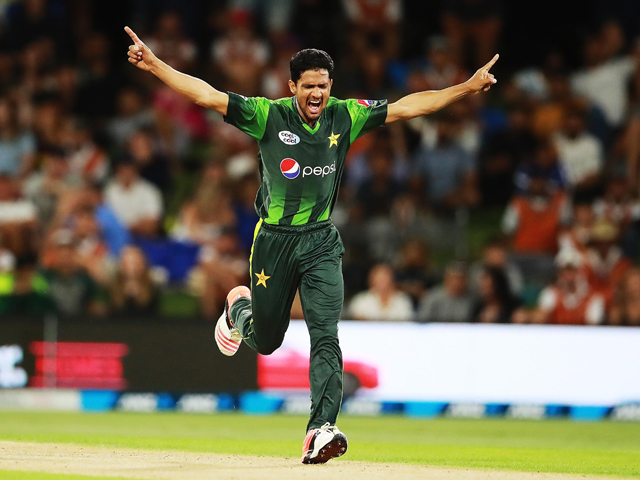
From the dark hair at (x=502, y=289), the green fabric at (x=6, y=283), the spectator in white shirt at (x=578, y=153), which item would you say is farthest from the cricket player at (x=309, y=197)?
the spectator in white shirt at (x=578, y=153)

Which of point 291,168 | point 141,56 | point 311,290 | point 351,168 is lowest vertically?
point 311,290

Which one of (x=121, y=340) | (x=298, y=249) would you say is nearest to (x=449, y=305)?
(x=121, y=340)

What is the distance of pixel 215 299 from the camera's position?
1337 centimetres

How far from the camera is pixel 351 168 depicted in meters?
15.5

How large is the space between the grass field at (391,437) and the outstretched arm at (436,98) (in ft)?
7.97

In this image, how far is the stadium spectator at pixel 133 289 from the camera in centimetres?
1320

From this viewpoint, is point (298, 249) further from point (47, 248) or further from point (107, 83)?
point (107, 83)

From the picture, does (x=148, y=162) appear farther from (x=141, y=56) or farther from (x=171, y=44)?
(x=141, y=56)

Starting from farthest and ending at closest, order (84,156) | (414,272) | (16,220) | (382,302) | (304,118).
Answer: (84,156) < (16,220) < (414,272) < (382,302) < (304,118)

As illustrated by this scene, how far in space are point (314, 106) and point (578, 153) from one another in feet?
29.7

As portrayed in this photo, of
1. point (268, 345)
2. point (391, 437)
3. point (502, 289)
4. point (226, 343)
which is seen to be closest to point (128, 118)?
point (502, 289)

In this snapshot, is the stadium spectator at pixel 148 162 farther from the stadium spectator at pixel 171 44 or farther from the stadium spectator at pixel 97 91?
the stadium spectator at pixel 171 44

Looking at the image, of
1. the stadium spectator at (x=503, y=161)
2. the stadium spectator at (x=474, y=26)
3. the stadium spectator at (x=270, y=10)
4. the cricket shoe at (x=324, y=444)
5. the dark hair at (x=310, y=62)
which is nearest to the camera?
the cricket shoe at (x=324, y=444)

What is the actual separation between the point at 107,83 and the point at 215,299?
16.7ft
